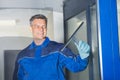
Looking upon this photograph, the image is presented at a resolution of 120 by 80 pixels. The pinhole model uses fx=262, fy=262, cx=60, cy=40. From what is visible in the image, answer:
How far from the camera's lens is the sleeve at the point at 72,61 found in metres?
1.64

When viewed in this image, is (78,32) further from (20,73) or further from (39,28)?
(20,73)

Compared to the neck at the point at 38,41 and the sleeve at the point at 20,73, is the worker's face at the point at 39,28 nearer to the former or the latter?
the neck at the point at 38,41

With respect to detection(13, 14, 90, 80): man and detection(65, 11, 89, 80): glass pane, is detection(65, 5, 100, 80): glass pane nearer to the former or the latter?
detection(65, 11, 89, 80): glass pane

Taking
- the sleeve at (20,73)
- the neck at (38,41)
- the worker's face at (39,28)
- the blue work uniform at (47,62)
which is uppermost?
the worker's face at (39,28)

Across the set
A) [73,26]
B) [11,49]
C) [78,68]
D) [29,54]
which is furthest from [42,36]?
[11,49]

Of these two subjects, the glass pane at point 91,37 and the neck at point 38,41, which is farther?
the neck at point 38,41

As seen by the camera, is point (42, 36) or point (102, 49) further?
point (42, 36)

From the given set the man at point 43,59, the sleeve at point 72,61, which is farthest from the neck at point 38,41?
the sleeve at point 72,61

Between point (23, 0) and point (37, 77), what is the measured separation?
0.93 m

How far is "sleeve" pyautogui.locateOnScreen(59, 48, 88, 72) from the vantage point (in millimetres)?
1640

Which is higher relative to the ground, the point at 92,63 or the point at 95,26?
the point at 95,26

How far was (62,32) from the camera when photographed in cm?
243

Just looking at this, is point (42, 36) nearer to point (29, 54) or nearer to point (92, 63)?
point (29, 54)

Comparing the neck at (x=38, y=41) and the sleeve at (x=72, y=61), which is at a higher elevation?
the neck at (x=38, y=41)
